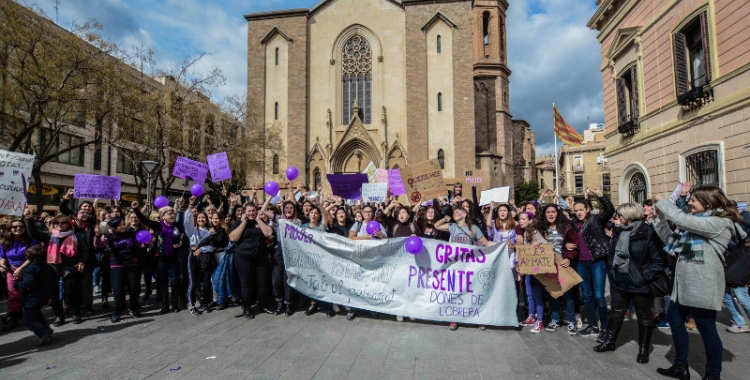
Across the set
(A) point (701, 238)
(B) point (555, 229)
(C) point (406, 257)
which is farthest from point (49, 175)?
(A) point (701, 238)

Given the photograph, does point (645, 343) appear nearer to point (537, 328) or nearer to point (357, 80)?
point (537, 328)

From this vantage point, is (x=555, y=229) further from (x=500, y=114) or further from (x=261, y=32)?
(x=500, y=114)

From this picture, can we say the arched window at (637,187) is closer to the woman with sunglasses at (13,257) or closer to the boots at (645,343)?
the boots at (645,343)

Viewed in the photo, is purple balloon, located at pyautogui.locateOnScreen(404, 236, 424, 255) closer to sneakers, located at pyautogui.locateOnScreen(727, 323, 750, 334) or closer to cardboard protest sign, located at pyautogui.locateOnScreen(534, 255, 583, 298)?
cardboard protest sign, located at pyautogui.locateOnScreen(534, 255, 583, 298)

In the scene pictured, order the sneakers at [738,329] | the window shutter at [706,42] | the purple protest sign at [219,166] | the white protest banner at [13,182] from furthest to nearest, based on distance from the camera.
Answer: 1. the window shutter at [706,42]
2. the purple protest sign at [219,166]
3. the white protest banner at [13,182]
4. the sneakers at [738,329]

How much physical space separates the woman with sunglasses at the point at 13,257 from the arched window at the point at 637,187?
52.4ft

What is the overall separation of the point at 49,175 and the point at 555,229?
2935 centimetres

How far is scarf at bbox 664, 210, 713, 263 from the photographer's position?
12.9 feet

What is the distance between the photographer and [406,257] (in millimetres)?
6426

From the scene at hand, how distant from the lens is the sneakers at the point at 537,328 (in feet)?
19.1

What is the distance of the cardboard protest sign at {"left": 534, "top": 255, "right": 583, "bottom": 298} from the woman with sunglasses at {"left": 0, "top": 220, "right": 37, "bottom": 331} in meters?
7.40

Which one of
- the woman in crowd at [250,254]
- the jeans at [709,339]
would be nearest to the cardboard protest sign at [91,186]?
the woman in crowd at [250,254]

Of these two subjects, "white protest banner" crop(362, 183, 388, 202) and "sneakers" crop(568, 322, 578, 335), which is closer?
"sneakers" crop(568, 322, 578, 335)

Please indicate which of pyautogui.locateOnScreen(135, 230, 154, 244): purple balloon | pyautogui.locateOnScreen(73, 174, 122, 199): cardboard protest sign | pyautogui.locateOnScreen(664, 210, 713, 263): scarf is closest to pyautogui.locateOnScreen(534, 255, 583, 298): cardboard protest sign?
pyautogui.locateOnScreen(664, 210, 713, 263): scarf
